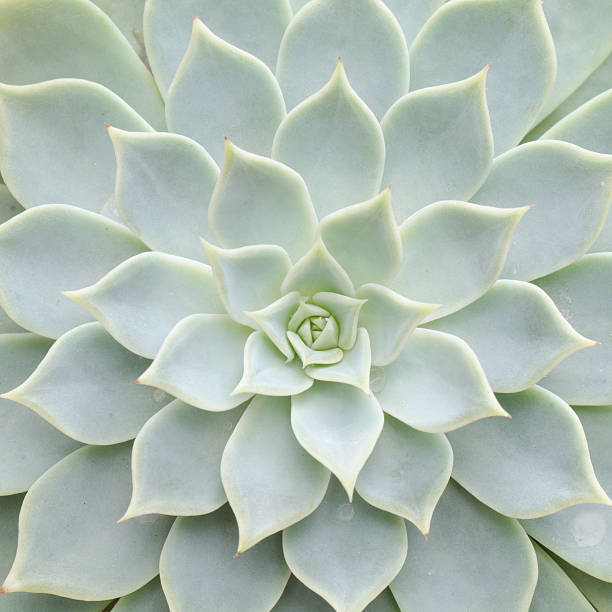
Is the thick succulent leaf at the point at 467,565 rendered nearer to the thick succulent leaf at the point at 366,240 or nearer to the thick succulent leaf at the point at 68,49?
the thick succulent leaf at the point at 366,240

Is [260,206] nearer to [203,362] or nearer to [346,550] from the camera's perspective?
[203,362]

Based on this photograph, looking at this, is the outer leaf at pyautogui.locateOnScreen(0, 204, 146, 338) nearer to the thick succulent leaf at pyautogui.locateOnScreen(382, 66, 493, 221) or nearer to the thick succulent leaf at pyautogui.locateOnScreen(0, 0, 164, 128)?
the thick succulent leaf at pyautogui.locateOnScreen(0, 0, 164, 128)

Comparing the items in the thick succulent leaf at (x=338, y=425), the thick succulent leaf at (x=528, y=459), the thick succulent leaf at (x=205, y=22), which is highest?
the thick succulent leaf at (x=205, y=22)

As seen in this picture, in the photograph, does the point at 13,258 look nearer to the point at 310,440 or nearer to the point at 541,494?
the point at 310,440

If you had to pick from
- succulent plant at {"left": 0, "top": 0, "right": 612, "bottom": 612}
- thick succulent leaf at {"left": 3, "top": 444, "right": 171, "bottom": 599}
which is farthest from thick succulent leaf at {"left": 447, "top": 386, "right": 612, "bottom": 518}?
thick succulent leaf at {"left": 3, "top": 444, "right": 171, "bottom": 599}

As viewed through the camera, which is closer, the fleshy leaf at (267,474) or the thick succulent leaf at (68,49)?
the fleshy leaf at (267,474)

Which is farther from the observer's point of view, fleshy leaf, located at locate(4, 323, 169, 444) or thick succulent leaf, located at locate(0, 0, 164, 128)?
thick succulent leaf, located at locate(0, 0, 164, 128)

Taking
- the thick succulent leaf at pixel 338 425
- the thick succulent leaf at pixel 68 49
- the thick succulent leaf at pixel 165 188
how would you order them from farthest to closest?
the thick succulent leaf at pixel 68 49 → the thick succulent leaf at pixel 165 188 → the thick succulent leaf at pixel 338 425

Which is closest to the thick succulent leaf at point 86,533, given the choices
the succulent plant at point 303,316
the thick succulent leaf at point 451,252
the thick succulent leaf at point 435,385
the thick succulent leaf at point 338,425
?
the succulent plant at point 303,316

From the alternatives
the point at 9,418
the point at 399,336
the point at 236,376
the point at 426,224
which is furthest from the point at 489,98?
the point at 9,418
